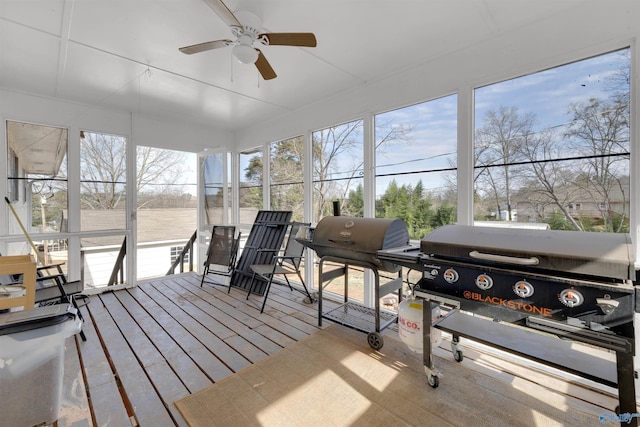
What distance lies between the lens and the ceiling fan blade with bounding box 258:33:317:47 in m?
2.05

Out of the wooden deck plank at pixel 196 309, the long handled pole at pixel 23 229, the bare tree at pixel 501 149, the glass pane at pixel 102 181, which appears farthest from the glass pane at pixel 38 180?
the bare tree at pixel 501 149

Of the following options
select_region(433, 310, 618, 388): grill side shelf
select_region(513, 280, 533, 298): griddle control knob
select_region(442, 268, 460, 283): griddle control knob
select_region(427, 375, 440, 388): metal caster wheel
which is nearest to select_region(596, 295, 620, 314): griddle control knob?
select_region(513, 280, 533, 298): griddle control knob

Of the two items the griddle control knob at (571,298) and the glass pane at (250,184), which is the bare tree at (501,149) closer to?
the griddle control knob at (571,298)

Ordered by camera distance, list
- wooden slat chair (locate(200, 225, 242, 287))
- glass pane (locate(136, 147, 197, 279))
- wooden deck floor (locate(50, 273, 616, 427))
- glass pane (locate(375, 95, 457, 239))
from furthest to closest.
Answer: glass pane (locate(136, 147, 197, 279)) → wooden slat chair (locate(200, 225, 242, 287)) → glass pane (locate(375, 95, 457, 239)) → wooden deck floor (locate(50, 273, 616, 427))

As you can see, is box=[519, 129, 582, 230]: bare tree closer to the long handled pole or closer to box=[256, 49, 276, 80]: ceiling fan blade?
box=[256, 49, 276, 80]: ceiling fan blade

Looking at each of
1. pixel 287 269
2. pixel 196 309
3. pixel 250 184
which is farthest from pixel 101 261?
pixel 287 269

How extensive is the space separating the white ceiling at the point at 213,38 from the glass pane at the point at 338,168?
541mm

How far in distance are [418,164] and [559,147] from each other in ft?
3.91

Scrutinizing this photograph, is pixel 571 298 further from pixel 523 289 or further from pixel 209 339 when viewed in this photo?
pixel 209 339

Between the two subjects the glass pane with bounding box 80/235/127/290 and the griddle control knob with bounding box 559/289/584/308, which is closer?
the griddle control knob with bounding box 559/289/584/308

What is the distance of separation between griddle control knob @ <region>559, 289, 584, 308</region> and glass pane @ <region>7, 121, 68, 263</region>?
5.45 m

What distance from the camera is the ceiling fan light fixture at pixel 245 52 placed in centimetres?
213

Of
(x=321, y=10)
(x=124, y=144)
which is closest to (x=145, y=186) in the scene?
(x=124, y=144)

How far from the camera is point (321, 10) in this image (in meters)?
2.15
